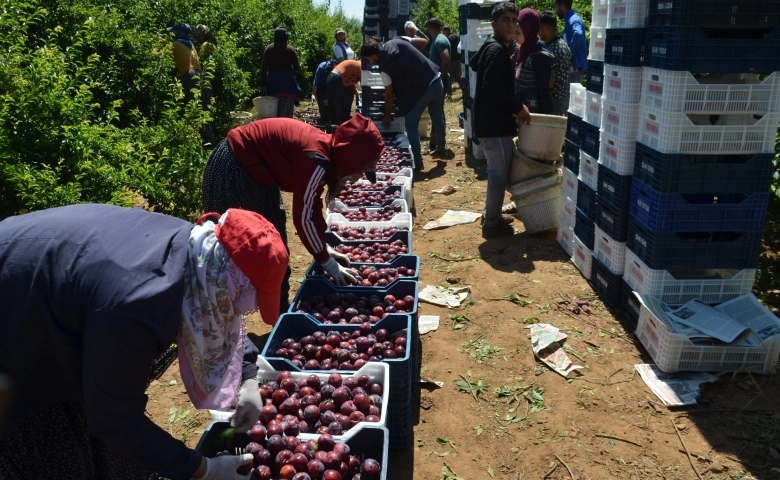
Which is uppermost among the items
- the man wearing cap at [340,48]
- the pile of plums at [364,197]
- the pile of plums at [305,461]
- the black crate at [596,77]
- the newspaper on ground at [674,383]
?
the man wearing cap at [340,48]

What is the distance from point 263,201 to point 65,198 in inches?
51.9

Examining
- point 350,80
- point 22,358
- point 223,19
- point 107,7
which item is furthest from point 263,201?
point 223,19

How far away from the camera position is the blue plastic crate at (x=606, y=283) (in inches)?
198

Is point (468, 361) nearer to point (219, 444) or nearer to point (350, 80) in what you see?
point (219, 444)

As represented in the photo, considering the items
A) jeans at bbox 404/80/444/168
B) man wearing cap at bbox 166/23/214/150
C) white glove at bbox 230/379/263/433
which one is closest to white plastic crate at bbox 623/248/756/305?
white glove at bbox 230/379/263/433

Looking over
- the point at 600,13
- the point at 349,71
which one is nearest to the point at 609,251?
the point at 600,13

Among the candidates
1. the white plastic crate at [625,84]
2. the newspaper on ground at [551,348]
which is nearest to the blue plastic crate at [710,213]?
the white plastic crate at [625,84]

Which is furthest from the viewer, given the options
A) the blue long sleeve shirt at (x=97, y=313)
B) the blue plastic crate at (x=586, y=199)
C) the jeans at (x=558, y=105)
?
the jeans at (x=558, y=105)

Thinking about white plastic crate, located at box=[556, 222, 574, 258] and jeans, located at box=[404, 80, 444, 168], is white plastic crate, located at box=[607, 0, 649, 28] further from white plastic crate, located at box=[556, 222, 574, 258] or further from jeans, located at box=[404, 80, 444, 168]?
jeans, located at box=[404, 80, 444, 168]

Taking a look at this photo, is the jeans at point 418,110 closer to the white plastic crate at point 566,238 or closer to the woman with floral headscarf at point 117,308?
the white plastic crate at point 566,238

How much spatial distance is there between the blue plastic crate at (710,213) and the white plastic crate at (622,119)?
0.65m

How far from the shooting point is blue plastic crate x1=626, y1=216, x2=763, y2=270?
4168mm

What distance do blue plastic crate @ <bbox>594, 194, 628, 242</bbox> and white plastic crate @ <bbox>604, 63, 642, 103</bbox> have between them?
0.85 metres

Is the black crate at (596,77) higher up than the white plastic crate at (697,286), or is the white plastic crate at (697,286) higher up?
the black crate at (596,77)
